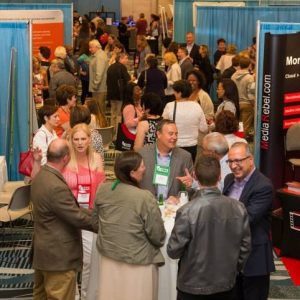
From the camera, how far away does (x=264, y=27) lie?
283 inches

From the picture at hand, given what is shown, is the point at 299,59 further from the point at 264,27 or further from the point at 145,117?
the point at 145,117

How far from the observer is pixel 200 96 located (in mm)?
7793

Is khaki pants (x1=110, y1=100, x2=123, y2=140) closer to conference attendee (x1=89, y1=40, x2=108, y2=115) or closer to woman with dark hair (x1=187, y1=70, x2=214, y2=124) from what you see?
conference attendee (x1=89, y1=40, x2=108, y2=115)

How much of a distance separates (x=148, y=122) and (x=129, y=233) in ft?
7.93

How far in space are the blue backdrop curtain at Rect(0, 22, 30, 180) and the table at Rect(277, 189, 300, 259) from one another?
3031 millimetres

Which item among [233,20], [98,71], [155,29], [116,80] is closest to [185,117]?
[116,80]

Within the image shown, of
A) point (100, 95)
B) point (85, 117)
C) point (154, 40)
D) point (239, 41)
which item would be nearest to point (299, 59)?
point (85, 117)

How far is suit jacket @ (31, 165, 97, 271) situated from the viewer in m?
4.23

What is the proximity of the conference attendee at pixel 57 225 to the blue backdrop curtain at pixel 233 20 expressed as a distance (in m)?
11.1

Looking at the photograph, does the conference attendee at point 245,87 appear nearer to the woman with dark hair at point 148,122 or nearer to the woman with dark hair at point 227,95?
the woman with dark hair at point 227,95

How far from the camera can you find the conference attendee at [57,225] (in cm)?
423

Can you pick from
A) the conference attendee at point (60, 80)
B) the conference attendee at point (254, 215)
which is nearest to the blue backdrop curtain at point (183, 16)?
the conference attendee at point (60, 80)

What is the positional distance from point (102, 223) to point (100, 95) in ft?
25.7

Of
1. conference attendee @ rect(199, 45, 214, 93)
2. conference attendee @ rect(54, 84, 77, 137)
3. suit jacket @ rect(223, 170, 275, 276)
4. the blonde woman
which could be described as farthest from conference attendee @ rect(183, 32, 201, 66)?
suit jacket @ rect(223, 170, 275, 276)
